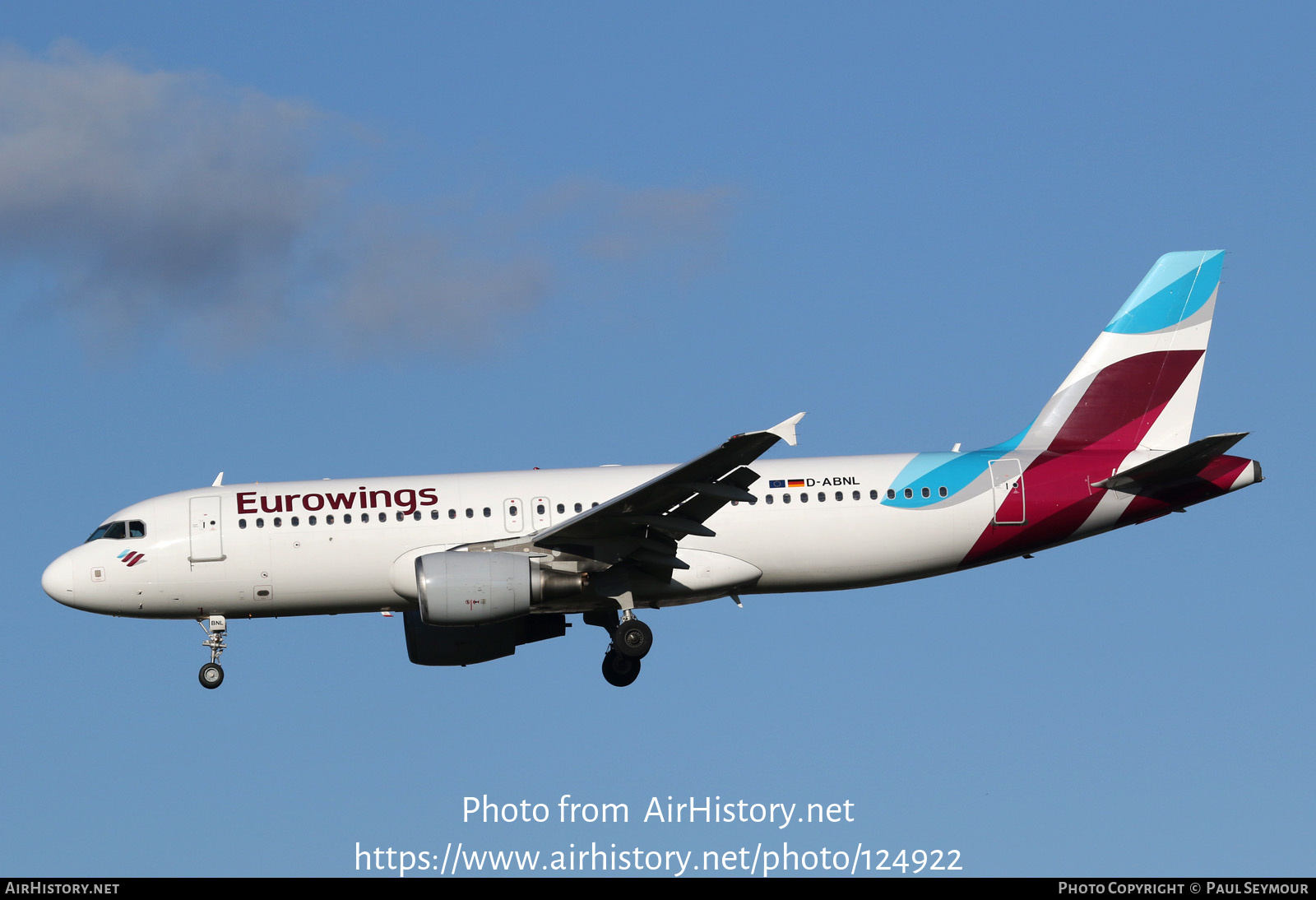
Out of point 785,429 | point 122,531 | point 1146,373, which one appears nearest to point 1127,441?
point 1146,373

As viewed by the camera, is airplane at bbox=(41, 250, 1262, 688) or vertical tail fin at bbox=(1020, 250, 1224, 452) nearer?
airplane at bbox=(41, 250, 1262, 688)

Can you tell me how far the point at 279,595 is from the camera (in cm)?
3119

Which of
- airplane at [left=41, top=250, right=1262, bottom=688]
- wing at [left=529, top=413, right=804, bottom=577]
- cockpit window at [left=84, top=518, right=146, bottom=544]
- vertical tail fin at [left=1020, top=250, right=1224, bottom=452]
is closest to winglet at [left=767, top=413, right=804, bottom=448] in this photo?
wing at [left=529, top=413, right=804, bottom=577]

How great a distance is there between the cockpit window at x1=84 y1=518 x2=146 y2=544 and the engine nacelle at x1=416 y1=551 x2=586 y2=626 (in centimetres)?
582

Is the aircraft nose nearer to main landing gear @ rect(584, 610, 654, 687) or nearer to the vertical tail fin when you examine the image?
main landing gear @ rect(584, 610, 654, 687)

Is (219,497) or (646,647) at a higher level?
(219,497)

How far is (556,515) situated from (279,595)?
5.20m

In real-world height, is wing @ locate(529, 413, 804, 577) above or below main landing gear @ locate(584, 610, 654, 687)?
above

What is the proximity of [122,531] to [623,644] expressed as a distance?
9.57m

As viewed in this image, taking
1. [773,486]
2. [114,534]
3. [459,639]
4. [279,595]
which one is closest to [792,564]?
[773,486]

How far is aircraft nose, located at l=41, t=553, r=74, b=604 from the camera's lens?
3166cm

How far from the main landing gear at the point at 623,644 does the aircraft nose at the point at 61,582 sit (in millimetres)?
9587
